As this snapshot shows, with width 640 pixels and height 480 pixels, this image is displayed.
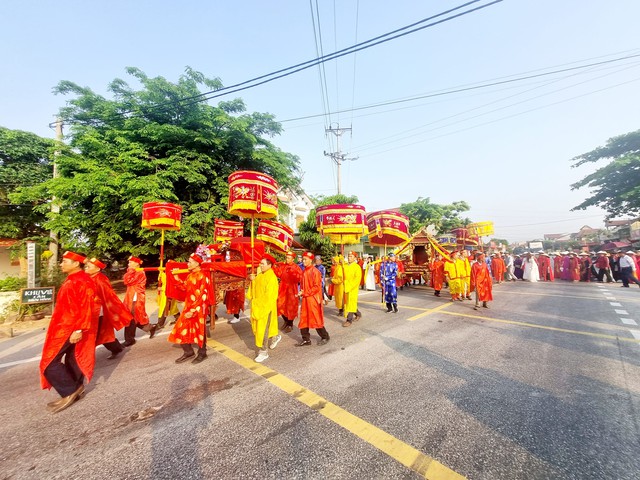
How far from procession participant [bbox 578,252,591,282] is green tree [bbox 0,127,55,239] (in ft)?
97.0

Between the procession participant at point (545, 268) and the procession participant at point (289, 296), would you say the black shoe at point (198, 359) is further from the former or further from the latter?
the procession participant at point (545, 268)

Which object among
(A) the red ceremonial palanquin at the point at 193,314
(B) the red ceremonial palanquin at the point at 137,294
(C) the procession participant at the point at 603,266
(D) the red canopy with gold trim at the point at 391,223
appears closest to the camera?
(A) the red ceremonial palanquin at the point at 193,314

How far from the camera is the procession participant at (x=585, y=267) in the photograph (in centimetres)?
1578

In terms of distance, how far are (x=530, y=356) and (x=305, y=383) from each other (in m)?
3.40

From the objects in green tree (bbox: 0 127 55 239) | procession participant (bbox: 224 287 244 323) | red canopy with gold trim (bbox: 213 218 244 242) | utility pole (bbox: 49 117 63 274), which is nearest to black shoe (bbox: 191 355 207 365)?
procession participant (bbox: 224 287 244 323)

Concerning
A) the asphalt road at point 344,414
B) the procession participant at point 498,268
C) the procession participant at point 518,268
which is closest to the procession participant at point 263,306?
the asphalt road at point 344,414

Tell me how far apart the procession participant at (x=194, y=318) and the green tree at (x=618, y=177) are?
2757cm

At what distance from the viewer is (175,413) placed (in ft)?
8.54

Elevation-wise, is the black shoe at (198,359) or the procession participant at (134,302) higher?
the procession participant at (134,302)

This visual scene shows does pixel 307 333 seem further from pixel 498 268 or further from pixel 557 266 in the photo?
pixel 557 266

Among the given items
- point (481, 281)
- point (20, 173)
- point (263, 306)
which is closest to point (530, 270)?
point (481, 281)

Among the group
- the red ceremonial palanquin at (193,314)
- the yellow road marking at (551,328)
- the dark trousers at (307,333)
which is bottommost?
the yellow road marking at (551,328)

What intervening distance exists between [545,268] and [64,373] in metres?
21.9

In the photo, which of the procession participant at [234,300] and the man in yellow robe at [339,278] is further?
the man in yellow robe at [339,278]
